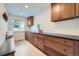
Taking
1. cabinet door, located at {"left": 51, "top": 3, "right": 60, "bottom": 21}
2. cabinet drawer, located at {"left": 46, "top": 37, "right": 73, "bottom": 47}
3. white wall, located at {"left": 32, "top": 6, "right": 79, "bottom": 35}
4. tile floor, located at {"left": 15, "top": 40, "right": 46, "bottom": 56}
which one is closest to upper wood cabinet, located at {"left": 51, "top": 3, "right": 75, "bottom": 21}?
cabinet door, located at {"left": 51, "top": 3, "right": 60, "bottom": 21}

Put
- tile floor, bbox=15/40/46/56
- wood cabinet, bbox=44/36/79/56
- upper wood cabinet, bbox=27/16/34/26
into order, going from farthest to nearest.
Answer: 1. upper wood cabinet, bbox=27/16/34/26
2. tile floor, bbox=15/40/46/56
3. wood cabinet, bbox=44/36/79/56

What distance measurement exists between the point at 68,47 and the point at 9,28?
4077 mm

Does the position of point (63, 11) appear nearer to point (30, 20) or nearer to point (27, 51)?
point (27, 51)

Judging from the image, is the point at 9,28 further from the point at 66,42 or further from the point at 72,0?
the point at 72,0

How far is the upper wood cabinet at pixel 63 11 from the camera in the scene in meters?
2.40

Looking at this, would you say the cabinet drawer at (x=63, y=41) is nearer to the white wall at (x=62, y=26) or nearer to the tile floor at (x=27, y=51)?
the white wall at (x=62, y=26)

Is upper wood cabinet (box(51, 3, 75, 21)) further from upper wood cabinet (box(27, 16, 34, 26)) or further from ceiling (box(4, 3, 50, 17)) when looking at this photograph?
upper wood cabinet (box(27, 16, 34, 26))

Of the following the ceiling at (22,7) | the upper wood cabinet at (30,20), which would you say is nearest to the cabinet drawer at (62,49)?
the ceiling at (22,7)

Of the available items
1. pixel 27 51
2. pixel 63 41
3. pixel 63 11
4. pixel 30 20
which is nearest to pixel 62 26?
pixel 63 11

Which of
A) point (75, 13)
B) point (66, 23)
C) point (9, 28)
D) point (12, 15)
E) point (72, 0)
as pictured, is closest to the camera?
point (72, 0)

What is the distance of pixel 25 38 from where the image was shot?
5.88 meters

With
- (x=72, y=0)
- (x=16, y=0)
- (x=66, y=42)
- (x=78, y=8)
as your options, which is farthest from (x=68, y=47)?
(x=16, y=0)

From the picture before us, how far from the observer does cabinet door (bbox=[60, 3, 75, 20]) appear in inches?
93.1

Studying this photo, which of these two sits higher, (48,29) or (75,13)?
(75,13)
